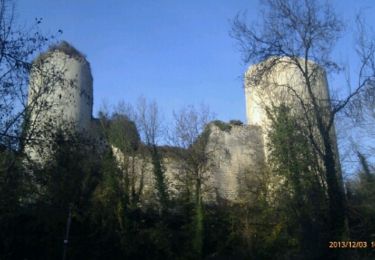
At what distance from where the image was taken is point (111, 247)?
19.0m

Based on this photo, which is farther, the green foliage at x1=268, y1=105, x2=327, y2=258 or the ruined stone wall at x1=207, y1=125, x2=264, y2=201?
the ruined stone wall at x1=207, y1=125, x2=264, y2=201

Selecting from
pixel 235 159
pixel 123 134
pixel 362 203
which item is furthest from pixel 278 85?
pixel 235 159

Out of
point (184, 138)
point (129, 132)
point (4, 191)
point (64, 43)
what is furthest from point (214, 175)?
point (4, 191)

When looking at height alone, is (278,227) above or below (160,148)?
below

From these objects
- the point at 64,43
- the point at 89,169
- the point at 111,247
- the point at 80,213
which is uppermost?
the point at 64,43

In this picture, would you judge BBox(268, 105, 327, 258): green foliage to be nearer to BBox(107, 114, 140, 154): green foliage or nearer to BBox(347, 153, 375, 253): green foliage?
BBox(347, 153, 375, 253): green foliage

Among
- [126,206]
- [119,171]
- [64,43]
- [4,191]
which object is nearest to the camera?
[4,191]

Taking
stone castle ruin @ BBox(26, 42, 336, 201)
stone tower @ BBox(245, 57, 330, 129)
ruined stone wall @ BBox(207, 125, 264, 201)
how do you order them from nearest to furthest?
1. stone tower @ BBox(245, 57, 330, 129)
2. stone castle ruin @ BBox(26, 42, 336, 201)
3. ruined stone wall @ BBox(207, 125, 264, 201)

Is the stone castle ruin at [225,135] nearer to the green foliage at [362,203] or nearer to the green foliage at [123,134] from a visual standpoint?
the green foliage at [123,134]

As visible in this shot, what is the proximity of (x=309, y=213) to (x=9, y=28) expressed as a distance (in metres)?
11.8

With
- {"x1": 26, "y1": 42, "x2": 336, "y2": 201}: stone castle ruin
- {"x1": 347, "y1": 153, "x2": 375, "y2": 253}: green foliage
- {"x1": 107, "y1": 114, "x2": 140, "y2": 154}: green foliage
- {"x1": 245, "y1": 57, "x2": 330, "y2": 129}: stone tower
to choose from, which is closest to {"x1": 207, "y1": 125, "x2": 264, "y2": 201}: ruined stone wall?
{"x1": 26, "y1": 42, "x2": 336, "y2": 201}: stone castle ruin

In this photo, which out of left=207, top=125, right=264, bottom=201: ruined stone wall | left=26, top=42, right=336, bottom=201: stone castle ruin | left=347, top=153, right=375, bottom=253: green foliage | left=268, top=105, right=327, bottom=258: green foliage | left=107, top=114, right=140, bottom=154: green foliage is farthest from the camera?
left=207, top=125, right=264, bottom=201: ruined stone wall

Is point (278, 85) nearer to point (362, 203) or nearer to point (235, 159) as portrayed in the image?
point (362, 203)

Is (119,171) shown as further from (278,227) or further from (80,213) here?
(278,227)
